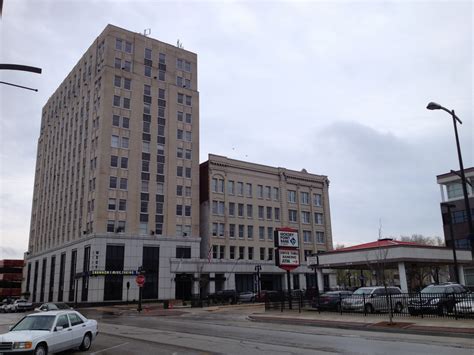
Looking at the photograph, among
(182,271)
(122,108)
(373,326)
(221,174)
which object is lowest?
(373,326)

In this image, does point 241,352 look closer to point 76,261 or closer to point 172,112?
point 76,261

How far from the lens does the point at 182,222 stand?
69.2m

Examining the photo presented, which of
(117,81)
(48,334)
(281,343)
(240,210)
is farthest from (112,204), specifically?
(48,334)

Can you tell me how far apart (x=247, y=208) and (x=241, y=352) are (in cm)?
6318

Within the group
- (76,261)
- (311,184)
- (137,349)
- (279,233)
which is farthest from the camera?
(311,184)

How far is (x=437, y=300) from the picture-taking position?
26.1 meters

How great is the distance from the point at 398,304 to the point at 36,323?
2367cm

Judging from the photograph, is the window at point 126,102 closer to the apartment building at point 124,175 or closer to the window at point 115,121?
the apartment building at point 124,175

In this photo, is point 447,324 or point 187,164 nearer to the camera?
point 447,324

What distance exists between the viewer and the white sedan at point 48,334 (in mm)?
13451

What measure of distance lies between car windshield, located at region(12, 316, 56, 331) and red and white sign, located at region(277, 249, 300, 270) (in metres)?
24.4

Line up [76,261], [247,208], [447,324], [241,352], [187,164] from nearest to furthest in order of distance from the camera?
[241,352], [447,324], [76,261], [187,164], [247,208]

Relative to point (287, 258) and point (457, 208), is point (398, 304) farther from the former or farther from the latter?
point (457, 208)

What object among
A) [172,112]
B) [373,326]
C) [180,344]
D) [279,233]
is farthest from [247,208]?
[180,344]
